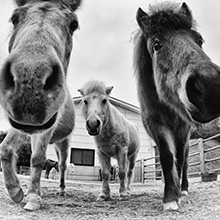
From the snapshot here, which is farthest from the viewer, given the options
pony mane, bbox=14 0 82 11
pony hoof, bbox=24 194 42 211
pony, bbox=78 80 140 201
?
pony, bbox=78 80 140 201

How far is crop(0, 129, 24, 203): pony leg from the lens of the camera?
3.64 meters

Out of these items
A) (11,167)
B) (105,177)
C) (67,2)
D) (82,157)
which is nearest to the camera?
(67,2)

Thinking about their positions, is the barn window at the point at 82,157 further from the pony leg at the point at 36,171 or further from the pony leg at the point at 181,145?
the pony leg at the point at 36,171

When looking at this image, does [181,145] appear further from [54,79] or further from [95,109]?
[54,79]

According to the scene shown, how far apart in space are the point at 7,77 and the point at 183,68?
2.01 m

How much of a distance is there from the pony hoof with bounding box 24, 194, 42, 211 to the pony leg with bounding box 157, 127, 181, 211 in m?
1.67

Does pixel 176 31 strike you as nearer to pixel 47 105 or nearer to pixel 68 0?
pixel 68 0

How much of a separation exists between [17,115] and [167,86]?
223 cm

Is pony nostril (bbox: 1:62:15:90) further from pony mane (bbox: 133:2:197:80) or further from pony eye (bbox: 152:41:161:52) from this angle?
pony mane (bbox: 133:2:197:80)

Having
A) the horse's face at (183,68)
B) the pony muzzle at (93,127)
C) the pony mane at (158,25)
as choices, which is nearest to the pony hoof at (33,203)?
the pony muzzle at (93,127)

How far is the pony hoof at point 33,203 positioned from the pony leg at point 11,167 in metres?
0.14

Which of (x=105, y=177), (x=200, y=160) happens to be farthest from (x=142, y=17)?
(x=200, y=160)

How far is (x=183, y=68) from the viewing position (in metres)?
3.19

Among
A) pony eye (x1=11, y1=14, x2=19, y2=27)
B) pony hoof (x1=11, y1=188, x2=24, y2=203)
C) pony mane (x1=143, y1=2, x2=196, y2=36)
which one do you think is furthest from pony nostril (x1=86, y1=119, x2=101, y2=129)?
pony eye (x1=11, y1=14, x2=19, y2=27)
